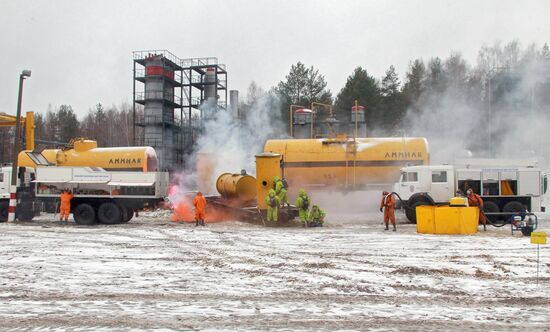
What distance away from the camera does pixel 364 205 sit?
76.7ft

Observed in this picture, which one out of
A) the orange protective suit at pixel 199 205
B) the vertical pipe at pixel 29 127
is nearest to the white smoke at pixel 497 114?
the orange protective suit at pixel 199 205

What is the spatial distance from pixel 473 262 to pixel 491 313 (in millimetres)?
4143

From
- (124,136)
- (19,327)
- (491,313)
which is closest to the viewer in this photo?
(19,327)

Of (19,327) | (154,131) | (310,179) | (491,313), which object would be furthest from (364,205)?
(154,131)

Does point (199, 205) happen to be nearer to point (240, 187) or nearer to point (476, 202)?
point (240, 187)

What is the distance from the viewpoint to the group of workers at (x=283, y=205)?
1866 centimetres

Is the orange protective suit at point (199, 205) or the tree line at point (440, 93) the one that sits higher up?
the tree line at point (440, 93)

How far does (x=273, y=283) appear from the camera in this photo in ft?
27.7

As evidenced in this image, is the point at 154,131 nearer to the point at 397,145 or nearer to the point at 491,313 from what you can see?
the point at 397,145

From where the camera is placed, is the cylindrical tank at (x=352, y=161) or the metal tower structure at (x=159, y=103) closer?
the cylindrical tank at (x=352, y=161)

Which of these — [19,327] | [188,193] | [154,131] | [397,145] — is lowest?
[19,327]

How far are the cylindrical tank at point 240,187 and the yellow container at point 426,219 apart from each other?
744 cm

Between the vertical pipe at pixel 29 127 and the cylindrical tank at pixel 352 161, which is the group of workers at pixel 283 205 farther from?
the vertical pipe at pixel 29 127

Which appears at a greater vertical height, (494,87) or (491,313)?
(494,87)
